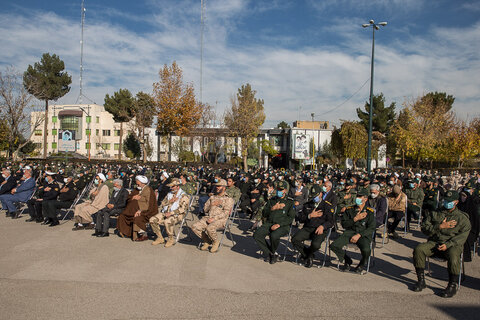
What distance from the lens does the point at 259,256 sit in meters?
7.58

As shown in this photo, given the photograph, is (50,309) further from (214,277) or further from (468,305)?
(468,305)

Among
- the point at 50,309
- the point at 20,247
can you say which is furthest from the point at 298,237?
the point at 20,247

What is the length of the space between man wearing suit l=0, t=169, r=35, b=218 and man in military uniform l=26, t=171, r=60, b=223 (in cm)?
92

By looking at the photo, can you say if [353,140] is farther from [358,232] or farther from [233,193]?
[358,232]

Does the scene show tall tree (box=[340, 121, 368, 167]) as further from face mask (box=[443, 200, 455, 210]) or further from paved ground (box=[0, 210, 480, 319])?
face mask (box=[443, 200, 455, 210])

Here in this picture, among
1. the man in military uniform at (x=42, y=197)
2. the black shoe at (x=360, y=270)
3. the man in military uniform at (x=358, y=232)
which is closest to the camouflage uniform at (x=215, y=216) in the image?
the man in military uniform at (x=358, y=232)

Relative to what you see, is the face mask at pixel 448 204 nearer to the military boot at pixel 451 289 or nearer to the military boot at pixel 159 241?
the military boot at pixel 451 289

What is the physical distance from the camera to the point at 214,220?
7895 mm

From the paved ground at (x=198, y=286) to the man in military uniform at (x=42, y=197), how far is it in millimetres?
2516

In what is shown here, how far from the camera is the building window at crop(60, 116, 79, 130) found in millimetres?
76812

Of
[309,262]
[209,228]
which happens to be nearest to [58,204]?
[209,228]

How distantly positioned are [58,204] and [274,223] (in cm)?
678

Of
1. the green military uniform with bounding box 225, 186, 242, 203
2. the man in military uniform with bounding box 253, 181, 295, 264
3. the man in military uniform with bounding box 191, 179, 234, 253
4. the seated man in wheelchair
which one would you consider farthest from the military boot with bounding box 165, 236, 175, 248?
the green military uniform with bounding box 225, 186, 242, 203

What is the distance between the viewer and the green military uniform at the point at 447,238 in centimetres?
557
